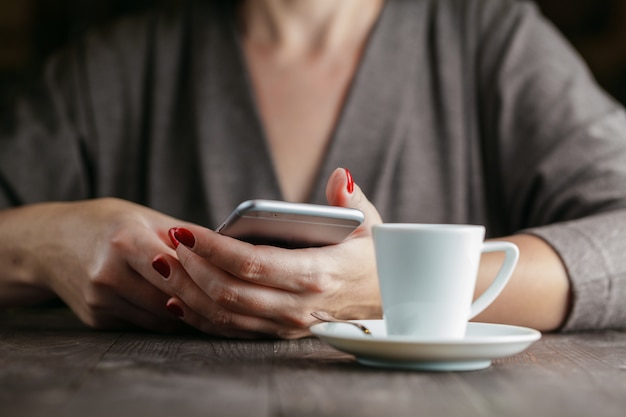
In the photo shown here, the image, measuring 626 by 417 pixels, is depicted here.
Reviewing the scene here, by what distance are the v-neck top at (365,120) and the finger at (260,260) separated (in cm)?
54

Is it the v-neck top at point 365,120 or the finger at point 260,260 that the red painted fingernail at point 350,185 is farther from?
the v-neck top at point 365,120

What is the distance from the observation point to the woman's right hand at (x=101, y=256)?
0.82m

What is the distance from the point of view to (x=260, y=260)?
2.31ft

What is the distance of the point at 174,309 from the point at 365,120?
629 mm

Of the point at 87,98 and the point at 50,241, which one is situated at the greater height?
the point at 87,98

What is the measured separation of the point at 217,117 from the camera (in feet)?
4.49

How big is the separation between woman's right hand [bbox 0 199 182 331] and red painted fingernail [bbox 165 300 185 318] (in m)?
0.03

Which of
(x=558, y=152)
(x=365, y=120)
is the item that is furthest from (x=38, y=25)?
(x=558, y=152)

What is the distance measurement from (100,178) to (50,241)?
503 millimetres

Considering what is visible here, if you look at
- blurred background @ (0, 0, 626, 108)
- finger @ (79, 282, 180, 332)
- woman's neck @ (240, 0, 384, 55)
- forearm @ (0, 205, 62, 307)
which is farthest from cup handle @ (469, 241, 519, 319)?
blurred background @ (0, 0, 626, 108)

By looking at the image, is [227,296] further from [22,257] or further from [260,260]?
[22,257]

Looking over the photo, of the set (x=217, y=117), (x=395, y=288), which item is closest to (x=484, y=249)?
(x=395, y=288)

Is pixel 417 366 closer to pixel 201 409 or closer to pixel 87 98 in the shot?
pixel 201 409

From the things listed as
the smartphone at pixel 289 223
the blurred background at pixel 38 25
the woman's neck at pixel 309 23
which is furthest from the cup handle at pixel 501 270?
the blurred background at pixel 38 25
